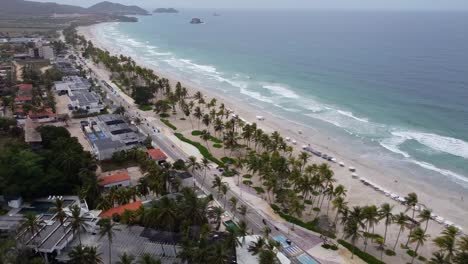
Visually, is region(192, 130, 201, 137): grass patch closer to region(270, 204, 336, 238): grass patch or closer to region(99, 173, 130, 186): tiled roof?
region(99, 173, 130, 186): tiled roof

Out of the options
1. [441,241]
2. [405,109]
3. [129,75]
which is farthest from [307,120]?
[129,75]

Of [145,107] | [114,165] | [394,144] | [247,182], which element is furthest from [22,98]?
[394,144]

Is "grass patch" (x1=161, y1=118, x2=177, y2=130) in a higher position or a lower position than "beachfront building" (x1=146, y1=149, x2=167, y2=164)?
lower

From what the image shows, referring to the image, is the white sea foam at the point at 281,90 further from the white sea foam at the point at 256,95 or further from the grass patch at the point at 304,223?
the grass patch at the point at 304,223

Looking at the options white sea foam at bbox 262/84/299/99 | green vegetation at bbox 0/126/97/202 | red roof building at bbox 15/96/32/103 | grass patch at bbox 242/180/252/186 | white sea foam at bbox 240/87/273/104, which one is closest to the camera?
green vegetation at bbox 0/126/97/202

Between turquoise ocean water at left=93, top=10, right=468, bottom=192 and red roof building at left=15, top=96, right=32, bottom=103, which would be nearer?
turquoise ocean water at left=93, top=10, right=468, bottom=192

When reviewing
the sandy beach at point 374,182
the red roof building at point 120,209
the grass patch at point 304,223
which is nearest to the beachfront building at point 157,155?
the red roof building at point 120,209

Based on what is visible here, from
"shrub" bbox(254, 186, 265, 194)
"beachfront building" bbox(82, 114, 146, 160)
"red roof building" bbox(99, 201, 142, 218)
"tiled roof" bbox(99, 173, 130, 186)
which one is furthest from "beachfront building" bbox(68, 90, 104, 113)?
"shrub" bbox(254, 186, 265, 194)

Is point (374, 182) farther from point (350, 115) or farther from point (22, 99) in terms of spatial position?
point (22, 99)

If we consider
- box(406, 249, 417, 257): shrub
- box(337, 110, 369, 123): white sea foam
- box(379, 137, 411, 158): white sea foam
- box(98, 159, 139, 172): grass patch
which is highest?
box(337, 110, 369, 123): white sea foam
